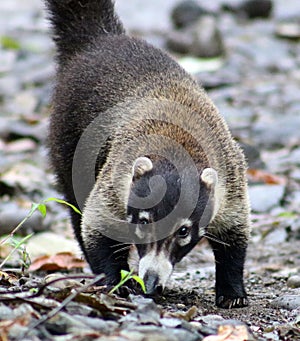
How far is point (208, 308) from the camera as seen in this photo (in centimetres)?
688

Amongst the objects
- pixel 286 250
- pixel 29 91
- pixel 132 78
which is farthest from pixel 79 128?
pixel 29 91

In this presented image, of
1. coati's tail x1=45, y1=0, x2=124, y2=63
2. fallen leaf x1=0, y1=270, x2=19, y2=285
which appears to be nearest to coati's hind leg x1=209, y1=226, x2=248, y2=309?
fallen leaf x1=0, y1=270, x2=19, y2=285

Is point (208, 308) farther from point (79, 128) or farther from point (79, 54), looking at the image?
point (79, 54)

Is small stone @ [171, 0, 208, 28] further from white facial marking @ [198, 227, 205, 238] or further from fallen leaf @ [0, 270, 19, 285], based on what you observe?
fallen leaf @ [0, 270, 19, 285]

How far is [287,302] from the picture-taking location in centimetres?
680

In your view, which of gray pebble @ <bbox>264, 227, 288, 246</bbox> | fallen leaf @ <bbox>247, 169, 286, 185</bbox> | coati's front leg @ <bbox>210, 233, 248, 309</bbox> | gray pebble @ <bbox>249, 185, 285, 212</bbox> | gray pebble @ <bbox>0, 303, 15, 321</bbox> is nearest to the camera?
gray pebble @ <bbox>0, 303, 15, 321</bbox>

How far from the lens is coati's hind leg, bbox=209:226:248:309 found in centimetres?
719

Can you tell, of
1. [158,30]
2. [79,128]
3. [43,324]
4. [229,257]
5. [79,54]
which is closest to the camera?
[43,324]

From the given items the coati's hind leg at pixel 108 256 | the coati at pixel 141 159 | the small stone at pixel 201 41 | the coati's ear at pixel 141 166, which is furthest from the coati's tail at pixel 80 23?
the small stone at pixel 201 41

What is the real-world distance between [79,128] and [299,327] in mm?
2969

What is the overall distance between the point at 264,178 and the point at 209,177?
Result: 5156 mm

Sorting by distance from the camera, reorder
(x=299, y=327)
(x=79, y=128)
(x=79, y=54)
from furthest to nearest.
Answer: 1. (x=79, y=54)
2. (x=79, y=128)
3. (x=299, y=327)

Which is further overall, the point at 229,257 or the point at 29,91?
the point at 29,91

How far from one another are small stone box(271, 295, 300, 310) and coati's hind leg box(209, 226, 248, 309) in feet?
1.21
